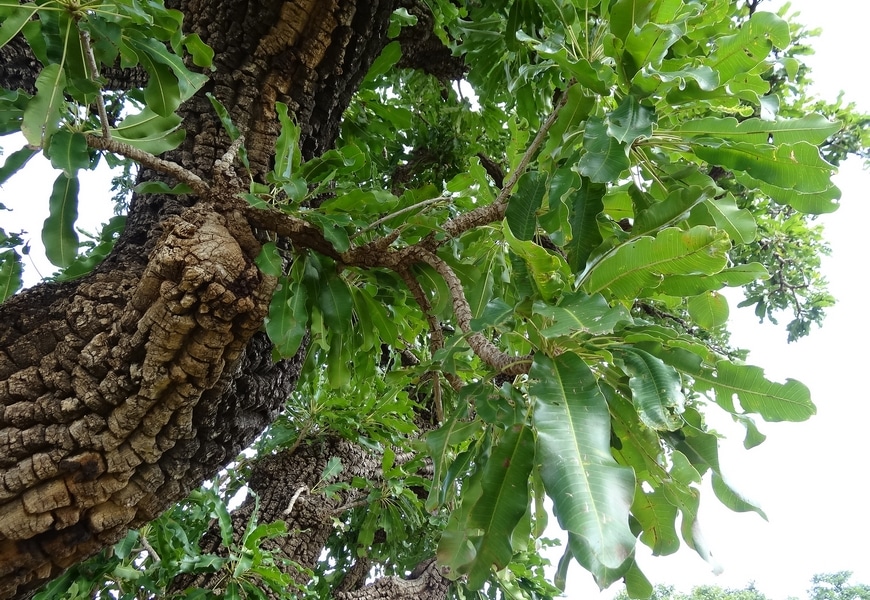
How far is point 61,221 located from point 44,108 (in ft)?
0.82

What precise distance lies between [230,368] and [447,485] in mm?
482

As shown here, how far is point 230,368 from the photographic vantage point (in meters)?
1.07

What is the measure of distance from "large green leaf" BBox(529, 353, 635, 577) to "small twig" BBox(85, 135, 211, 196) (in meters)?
0.76

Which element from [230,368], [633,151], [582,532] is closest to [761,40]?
[633,151]

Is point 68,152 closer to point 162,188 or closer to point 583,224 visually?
point 162,188

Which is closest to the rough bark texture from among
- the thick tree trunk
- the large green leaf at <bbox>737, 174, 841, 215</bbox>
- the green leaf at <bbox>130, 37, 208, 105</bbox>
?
the thick tree trunk

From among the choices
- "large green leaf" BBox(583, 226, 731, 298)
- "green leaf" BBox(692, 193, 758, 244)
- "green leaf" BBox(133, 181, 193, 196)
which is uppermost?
"green leaf" BBox(133, 181, 193, 196)

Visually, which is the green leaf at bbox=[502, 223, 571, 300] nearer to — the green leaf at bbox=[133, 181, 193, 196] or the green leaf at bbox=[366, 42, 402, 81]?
the green leaf at bbox=[133, 181, 193, 196]

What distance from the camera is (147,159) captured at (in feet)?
3.26

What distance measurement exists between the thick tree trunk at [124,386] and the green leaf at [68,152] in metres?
0.18

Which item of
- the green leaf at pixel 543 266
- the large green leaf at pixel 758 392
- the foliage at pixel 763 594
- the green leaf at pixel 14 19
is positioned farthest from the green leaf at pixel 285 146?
the foliage at pixel 763 594

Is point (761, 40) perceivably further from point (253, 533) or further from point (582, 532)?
point (253, 533)

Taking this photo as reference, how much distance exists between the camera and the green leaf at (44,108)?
87 cm

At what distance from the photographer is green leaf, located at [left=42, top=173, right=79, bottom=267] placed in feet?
3.43
